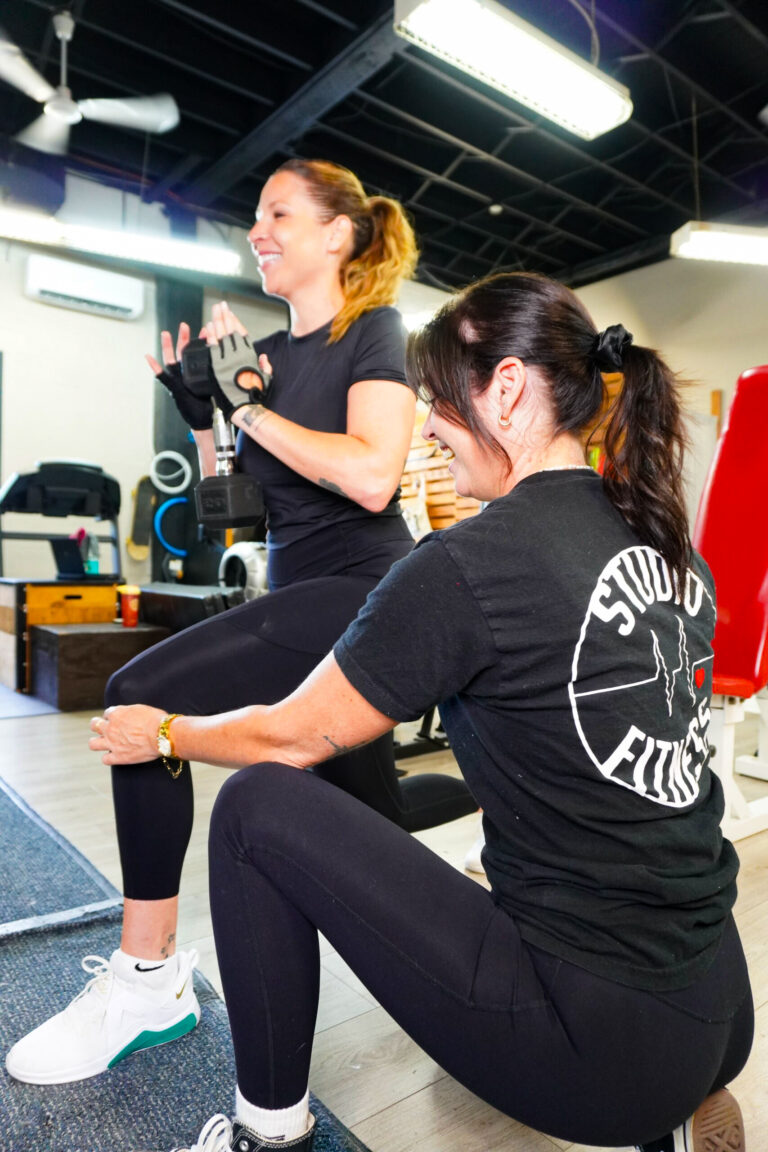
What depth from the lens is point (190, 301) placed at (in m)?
6.68

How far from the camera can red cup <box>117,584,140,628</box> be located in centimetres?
424

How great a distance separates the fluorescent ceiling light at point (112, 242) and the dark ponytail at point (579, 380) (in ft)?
16.8

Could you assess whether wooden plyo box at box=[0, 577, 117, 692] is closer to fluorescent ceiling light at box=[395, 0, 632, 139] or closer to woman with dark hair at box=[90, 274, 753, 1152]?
fluorescent ceiling light at box=[395, 0, 632, 139]

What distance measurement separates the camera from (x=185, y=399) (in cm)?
138

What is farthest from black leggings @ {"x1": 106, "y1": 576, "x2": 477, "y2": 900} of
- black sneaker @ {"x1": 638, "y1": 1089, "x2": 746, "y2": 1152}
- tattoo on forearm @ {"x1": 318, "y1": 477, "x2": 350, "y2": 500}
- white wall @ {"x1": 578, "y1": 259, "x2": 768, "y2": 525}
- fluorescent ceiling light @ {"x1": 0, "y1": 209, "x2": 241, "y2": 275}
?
white wall @ {"x1": 578, "y1": 259, "x2": 768, "y2": 525}

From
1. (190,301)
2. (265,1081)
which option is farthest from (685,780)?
(190,301)

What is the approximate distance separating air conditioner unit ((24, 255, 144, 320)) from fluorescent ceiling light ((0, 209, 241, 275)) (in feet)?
1.47

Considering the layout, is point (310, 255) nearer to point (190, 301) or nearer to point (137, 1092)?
point (137, 1092)

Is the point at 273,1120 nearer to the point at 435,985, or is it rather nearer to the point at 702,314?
the point at 435,985

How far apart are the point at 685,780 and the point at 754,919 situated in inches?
48.9

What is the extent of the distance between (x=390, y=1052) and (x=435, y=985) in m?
0.64

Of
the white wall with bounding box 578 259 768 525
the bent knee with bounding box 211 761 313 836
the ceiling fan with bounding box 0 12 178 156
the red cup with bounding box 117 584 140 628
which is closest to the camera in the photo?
the bent knee with bounding box 211 761 313 836

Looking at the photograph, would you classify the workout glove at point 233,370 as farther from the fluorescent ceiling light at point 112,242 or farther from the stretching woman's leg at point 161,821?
the fluorescent ceiling light at point 112,242

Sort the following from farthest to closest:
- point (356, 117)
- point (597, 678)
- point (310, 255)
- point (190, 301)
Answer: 1. point (190, 301)
2. point (356, 117)
3. point (310, 255)
4. point (597, 678)
